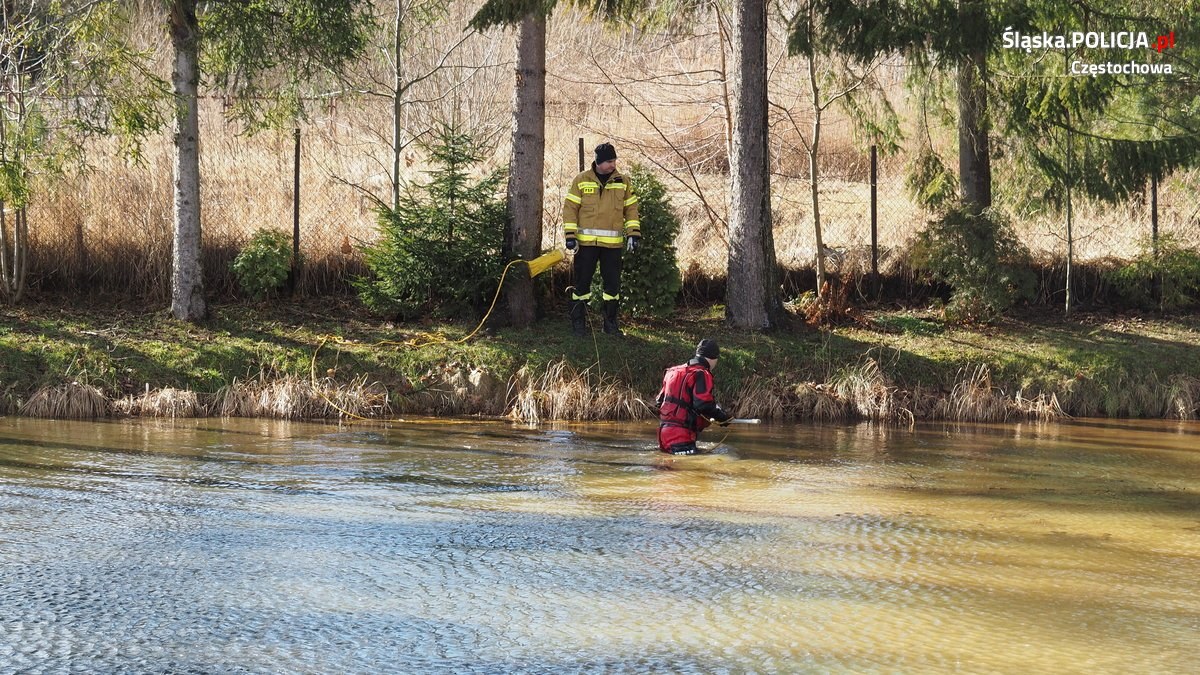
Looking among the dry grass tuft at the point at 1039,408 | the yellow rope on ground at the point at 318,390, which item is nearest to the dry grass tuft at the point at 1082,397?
the dry grass tuft at the point at 1039,408

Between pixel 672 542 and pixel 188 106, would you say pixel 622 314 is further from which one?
pixel 672 542

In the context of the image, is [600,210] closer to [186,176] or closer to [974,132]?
[186,176]

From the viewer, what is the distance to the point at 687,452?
1088 cm

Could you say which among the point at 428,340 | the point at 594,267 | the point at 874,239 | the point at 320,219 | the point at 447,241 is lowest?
the point at 428,340

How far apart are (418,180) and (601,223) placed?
975cm

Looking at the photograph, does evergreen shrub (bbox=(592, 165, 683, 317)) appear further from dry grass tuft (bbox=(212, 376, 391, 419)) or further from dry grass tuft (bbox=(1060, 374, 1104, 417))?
dry grass tuft (bbox=(1060, 374, 1104, 417))

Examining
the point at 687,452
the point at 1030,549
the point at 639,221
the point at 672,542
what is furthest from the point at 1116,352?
the point at 672,542

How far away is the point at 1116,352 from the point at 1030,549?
872cm

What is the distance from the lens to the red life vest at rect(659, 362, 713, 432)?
10680 mm

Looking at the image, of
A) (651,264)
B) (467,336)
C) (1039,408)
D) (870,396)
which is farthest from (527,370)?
(1039,408)

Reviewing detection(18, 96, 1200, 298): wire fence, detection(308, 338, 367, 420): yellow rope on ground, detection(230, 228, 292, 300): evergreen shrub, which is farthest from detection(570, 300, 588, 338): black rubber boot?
detection(230, 228, 292, 300): evergreen shrub

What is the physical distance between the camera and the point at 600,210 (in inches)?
566

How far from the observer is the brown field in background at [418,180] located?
54.9ft

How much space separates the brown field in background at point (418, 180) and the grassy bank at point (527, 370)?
1.33 m
